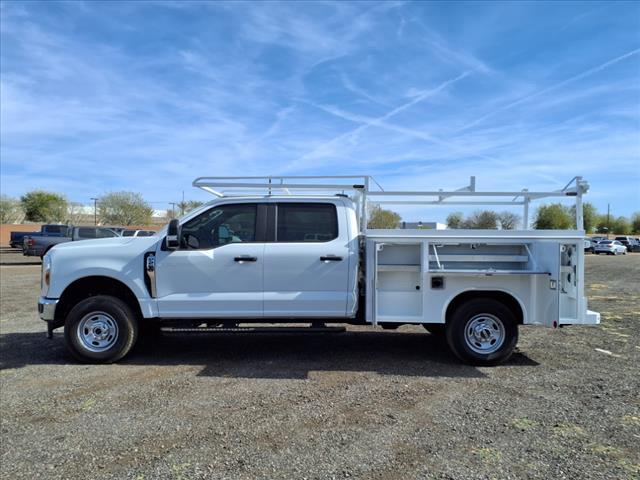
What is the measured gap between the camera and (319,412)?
14.7 ft

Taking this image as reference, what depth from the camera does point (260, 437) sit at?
3.98 metres

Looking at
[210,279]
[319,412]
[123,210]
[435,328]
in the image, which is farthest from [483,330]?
[123,210]

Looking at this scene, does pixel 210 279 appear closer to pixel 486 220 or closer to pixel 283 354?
pixel 283 354

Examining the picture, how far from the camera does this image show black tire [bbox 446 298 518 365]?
5898mm

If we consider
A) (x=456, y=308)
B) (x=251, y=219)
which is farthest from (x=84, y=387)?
(x=456, y=308)

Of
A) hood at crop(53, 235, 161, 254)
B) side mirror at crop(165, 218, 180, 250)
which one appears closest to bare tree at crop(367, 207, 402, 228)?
side mirror at crop(165, 218, 180, 250)

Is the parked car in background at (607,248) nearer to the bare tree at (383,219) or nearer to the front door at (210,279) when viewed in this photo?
the bare tree at (383,219)

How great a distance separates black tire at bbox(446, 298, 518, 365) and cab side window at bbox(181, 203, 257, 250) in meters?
2.72

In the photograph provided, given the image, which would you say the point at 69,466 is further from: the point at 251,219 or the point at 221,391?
the point at 251,219

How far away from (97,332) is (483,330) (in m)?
4.77

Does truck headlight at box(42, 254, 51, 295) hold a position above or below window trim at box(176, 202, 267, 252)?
below

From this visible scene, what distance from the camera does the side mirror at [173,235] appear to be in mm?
5816

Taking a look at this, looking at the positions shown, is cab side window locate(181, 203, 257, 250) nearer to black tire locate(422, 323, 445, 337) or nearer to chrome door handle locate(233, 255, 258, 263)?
chrome door handle locate(233, 255, 258, 263)

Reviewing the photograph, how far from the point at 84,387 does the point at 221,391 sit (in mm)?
1497
